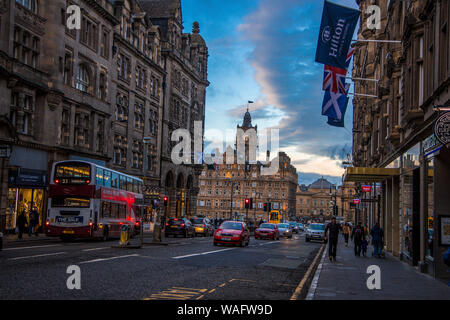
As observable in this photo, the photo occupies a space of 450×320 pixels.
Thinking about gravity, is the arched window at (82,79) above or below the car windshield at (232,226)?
above

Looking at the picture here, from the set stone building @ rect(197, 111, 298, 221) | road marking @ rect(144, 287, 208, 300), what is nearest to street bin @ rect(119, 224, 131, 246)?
road marking @ rect(144, 287, 208, 300)

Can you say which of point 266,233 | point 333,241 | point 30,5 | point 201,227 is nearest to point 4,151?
point 30,5

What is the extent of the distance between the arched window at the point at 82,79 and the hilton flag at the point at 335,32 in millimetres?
24968

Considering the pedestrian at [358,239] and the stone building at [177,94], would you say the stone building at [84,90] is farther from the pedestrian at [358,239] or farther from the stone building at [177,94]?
the pedestrian at [358,239]

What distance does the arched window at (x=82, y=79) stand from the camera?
42.3 metres

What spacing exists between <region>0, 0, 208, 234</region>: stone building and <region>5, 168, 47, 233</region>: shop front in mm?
64

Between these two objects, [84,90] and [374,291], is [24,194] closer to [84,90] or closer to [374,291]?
[84,90]

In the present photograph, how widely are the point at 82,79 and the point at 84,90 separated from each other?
930 mm

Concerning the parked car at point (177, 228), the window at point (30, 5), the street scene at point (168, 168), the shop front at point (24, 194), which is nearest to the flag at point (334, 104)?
the street scene at point (168, 168)

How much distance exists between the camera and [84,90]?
4331 cm

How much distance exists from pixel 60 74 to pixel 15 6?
623 centimetres

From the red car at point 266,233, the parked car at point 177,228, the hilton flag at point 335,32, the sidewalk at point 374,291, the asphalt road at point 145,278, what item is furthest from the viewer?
the red car at point 266,233

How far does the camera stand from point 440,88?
15.8m

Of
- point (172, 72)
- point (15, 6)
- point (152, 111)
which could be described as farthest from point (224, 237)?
point (172, 72)
